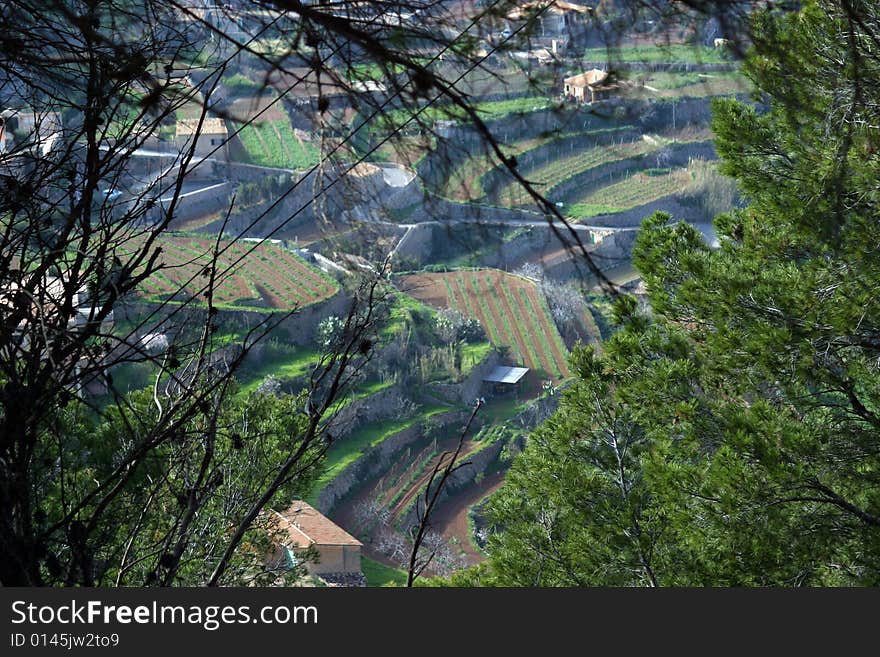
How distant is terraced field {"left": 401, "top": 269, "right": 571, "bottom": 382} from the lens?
29.7 metres

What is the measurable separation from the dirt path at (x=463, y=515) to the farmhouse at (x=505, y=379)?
14.8ft

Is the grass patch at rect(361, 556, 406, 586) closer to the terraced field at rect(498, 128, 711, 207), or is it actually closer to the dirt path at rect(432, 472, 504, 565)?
the dirt path at rect(432, 472, 504, 565)

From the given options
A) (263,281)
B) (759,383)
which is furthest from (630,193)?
(759,383)

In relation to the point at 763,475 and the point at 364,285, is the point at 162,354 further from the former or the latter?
the point at 763,475

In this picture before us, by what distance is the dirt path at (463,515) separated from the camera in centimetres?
2005

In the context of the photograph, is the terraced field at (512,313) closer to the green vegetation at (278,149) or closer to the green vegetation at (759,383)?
the green vegetation at (278,149)

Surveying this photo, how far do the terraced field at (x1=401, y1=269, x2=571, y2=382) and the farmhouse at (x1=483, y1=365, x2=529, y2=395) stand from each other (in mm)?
860

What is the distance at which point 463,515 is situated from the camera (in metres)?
21.8

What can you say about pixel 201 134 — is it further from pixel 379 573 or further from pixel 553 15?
pixel 379 573

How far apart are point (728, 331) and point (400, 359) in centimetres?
2311

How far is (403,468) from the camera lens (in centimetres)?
2361

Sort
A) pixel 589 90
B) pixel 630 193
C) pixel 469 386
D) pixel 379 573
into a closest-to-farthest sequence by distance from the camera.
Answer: pixel 589 90, pixel 379 573, pixel 469 386, pixel 630 193

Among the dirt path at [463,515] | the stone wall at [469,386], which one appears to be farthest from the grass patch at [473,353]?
the dirt path at [463,515]

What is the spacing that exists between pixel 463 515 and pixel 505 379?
22.0 feet
